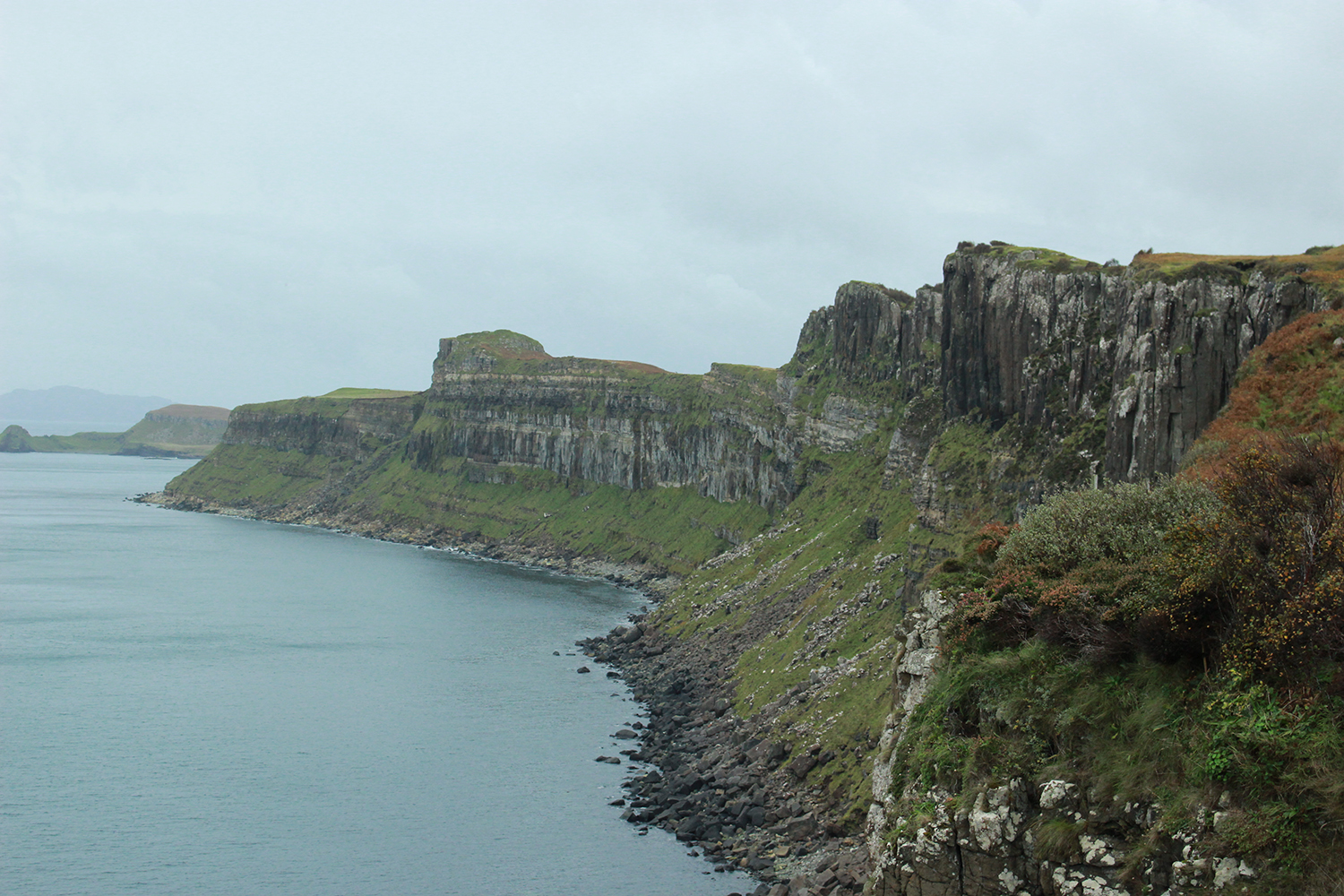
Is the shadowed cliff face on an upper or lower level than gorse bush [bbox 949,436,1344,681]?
upper

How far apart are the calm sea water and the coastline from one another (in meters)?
1.93

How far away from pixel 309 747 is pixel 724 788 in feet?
102

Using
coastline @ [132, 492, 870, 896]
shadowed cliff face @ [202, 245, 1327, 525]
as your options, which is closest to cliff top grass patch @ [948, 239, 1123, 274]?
shadowed cliff face @ [202, 245, 1327, 525]

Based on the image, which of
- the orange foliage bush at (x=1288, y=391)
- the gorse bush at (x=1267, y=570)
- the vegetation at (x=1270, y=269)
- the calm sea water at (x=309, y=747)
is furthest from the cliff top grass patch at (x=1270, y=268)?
the calm sea water at (x=309, y=747)

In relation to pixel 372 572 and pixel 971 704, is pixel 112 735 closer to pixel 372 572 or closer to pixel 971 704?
pixel 971 704

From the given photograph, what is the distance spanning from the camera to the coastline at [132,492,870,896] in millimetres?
48625

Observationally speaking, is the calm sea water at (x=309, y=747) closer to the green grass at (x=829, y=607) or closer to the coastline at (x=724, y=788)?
the coastline at (x=724, y=788)

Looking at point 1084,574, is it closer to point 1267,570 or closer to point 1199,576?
point 1199,576

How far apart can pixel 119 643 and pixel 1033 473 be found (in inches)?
3503

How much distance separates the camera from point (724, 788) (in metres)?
61.3

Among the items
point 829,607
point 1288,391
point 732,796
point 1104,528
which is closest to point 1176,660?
point 1104,528

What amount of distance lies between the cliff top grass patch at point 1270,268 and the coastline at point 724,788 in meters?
33.0

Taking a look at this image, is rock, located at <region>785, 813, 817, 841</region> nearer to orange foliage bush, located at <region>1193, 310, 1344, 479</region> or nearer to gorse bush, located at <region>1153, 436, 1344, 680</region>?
orange foliage bush, located at <region>1193, 310, 1344, 479</region>

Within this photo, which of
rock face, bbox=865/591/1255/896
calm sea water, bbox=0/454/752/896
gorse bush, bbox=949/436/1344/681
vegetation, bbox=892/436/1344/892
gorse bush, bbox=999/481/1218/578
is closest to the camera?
vegetation, bbox=892/436/1344/892
